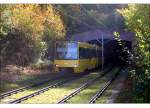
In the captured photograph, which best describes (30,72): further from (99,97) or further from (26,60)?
(99,97)

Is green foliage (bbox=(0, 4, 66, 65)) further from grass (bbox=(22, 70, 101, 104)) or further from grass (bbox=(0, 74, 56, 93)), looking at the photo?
grass (bbox=(22, 70, 101, 104))

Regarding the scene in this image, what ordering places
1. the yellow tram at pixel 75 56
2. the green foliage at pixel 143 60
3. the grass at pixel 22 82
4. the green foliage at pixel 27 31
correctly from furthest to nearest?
the yellow tram at pixel 75 56 < the green foliage at pixel 27 31 < the grass at pixel 22 82 < the green foliage at pixel 143 60

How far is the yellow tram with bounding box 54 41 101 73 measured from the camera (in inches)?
779

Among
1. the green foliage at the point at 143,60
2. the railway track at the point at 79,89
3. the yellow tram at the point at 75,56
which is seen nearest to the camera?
the green foliage at the point at 143,60

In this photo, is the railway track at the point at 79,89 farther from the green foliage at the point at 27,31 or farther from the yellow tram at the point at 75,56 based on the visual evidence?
the green foliage at the point at 27,31

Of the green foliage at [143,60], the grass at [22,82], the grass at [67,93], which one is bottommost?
the grass at [67,93]

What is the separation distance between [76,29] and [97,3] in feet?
6.41

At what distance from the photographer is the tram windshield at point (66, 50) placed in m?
19.8

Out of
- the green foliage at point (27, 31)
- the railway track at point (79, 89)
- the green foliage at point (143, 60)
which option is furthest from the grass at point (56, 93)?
the green foliage at point (143, 60)

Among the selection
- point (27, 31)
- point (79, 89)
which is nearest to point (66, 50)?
point (27, 31)

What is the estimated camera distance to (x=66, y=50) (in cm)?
2102

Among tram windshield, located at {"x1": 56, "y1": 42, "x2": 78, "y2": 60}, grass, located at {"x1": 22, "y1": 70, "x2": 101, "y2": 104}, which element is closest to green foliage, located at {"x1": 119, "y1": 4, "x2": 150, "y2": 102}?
grass, located at {"x1": 22, "y1": 70, "x2": 101, "y2": 104}

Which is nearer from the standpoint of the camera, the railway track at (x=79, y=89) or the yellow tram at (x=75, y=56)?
the railway track at (x=79, y=89)

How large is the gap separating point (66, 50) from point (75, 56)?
48cm
